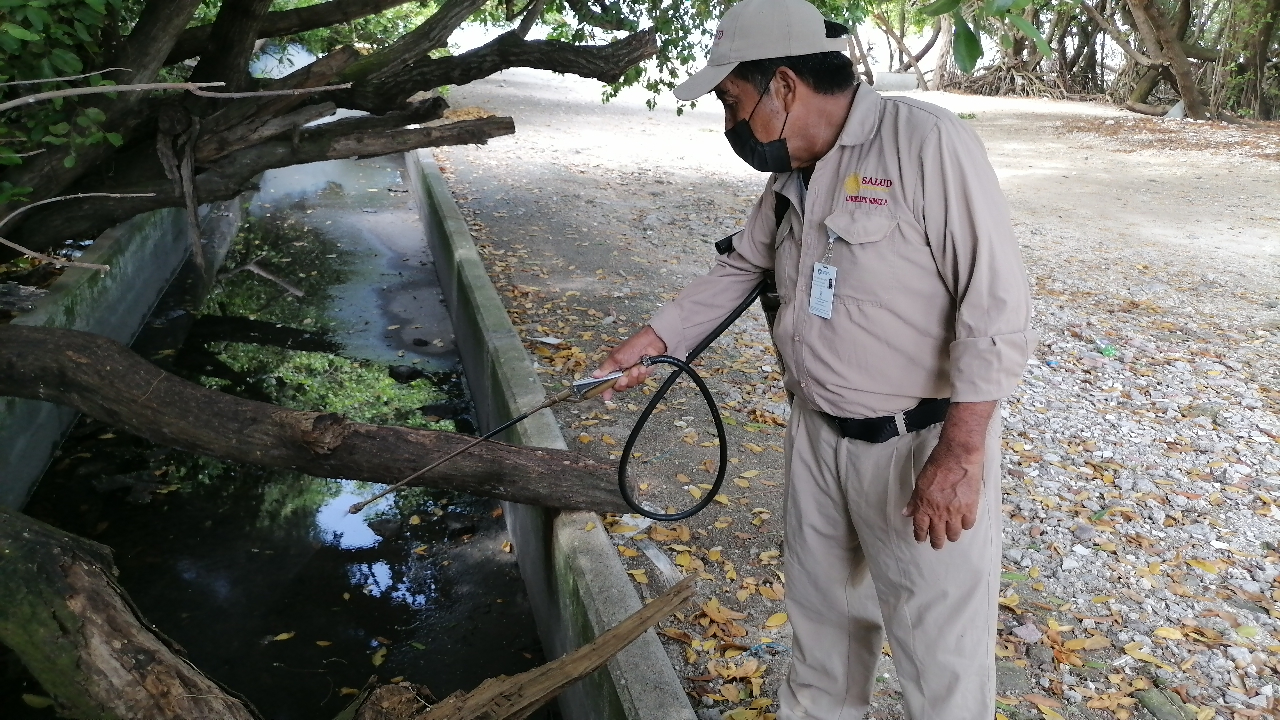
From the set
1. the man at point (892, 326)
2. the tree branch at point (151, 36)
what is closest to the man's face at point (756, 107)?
the man at point (892, 326)

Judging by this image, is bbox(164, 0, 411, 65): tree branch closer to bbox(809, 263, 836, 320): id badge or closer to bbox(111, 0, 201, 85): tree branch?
bbox(111, 0, 201, 85): tree branch

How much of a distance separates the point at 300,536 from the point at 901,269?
3.95 meters

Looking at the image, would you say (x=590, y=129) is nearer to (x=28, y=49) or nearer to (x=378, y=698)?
(x=28, y=49)

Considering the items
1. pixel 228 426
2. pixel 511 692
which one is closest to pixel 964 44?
pixel 511 692

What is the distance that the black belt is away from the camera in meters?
2.29

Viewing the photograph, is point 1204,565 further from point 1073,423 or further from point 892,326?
point 892,326

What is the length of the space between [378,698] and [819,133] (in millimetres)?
1948

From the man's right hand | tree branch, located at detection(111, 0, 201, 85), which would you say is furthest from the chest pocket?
tree branch, located at detection(111, 0, 201, 85)

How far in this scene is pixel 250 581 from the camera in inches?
185

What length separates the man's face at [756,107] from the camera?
7.47 feet

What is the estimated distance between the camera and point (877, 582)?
2.39 metres

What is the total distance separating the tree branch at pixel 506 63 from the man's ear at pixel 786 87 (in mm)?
4568

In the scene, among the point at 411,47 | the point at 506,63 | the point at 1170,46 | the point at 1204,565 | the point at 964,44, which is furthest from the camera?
the point at 1170,46

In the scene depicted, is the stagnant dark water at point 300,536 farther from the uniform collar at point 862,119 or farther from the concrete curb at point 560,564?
the uniform collar at point 862,119
